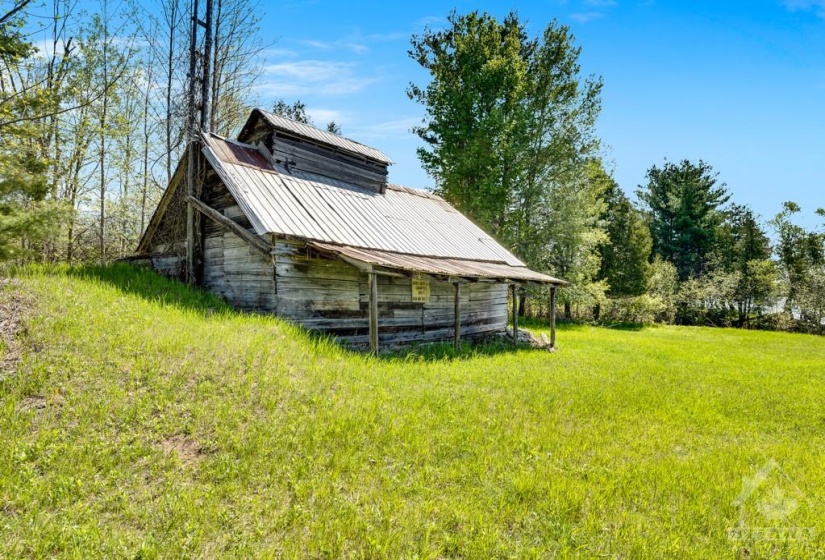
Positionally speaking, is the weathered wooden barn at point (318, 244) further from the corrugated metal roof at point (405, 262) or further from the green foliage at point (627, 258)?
the green foliage at point (627, 258)

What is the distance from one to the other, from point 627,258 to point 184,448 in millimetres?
36246

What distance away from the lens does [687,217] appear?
47156 mm

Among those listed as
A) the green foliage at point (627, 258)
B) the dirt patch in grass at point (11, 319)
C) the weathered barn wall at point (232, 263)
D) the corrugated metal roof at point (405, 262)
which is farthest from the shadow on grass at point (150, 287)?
the green foliage at point (627, 258)

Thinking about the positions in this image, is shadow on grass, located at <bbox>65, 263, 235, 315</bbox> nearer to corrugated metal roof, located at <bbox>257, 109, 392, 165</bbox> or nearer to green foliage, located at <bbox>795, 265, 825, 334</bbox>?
corrugated metal roof, located at <bbox>257, 109, 392, 165</bbox>

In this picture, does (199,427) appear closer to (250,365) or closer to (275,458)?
(275,458)

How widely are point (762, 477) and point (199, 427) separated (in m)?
7.48

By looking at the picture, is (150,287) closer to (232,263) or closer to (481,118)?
(232,263)

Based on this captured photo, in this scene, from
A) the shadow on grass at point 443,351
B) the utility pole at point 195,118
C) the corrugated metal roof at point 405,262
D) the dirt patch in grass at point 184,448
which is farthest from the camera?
the utility pole at point 195,118

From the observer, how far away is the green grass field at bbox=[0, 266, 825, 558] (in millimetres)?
3943

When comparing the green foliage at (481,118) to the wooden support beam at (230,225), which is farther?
the green foliage at (481,118)

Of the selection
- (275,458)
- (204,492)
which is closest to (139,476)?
(204,492)

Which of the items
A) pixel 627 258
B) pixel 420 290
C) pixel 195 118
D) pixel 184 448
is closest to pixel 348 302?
pixel 420 290

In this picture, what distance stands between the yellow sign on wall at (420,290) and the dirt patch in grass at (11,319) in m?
9.42

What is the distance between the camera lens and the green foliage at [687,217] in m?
46.7
